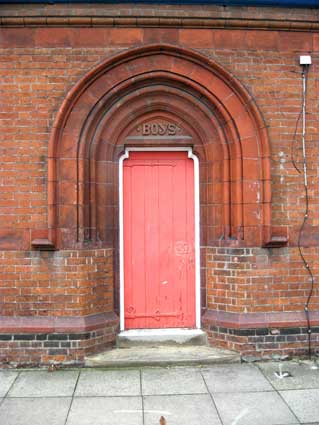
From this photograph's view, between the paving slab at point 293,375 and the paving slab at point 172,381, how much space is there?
0.82m

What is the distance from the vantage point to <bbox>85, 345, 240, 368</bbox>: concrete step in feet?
17.0

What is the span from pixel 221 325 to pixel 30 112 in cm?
373

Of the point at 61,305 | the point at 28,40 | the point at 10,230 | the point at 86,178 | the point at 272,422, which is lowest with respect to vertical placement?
the point at 272,422

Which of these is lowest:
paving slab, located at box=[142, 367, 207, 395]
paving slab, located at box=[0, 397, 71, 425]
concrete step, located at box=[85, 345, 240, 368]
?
paving slab, located at box=[0, 397, 71, 425]

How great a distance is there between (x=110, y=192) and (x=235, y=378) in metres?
2.80

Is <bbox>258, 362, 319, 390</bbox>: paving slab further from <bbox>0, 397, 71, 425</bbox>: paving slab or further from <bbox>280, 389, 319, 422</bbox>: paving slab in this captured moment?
<bbox>0, 397, 71, 425</bbox>: paving slab

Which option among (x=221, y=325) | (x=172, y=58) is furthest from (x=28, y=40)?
(x=221, y=325)

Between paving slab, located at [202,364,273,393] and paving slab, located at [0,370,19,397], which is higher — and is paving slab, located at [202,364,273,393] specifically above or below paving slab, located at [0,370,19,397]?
below

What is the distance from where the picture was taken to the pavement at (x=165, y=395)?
3.95m

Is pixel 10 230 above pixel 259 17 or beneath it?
beneath

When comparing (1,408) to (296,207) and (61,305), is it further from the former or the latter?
(296,207)

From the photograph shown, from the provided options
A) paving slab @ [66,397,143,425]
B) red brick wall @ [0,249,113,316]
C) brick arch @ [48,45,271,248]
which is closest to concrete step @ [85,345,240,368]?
red brick wall @ [0,249,113,316]

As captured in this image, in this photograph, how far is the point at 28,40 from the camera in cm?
541

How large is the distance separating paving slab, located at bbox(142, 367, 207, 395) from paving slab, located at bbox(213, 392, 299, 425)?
320mm
